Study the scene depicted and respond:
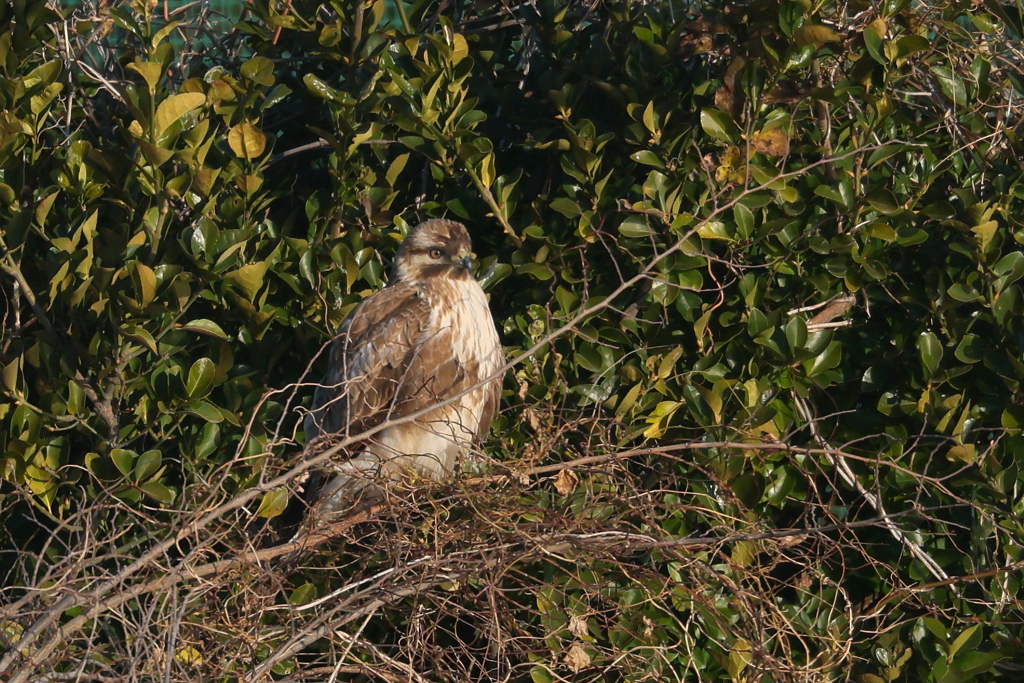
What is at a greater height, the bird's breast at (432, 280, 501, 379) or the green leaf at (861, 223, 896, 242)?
the green leaf at (861, 223, 896, 242)

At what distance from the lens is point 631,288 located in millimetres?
3557

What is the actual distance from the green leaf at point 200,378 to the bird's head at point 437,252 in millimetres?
826

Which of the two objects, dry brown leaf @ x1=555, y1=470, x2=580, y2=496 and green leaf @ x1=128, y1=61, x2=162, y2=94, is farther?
green leaf @ x1=128, y1=61, x2=162, y2=94

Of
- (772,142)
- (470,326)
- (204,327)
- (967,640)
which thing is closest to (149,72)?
(204,327)

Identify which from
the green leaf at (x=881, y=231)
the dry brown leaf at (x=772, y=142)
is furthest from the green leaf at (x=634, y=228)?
the green leaf at (x=881, y=231)

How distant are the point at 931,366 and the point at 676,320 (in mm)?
748

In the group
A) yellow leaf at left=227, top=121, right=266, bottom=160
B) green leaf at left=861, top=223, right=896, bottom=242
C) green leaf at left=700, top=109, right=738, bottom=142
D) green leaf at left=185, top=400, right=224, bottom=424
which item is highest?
yellow leaf at left=227, top=121, right=266, bottom=160

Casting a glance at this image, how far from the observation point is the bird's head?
12.3 ft

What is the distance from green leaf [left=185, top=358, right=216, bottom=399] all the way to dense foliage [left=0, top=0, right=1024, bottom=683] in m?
0.02

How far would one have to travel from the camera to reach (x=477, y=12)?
396 cm


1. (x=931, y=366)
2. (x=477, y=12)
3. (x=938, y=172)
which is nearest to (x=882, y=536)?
(x=931, y=366)

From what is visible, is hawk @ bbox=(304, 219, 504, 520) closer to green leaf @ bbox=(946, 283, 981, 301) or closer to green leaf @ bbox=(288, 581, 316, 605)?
green leaf @ bbox=(288, 581, 316, 605)

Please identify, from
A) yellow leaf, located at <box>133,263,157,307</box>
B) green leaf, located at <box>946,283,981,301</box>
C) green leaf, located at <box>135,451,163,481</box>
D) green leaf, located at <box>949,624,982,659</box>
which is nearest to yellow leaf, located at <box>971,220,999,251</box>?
green leaf, located at <box>946,283,981,301</box>

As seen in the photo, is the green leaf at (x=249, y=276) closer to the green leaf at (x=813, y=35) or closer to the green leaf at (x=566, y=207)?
the green leaf at (x=566, y=207)
